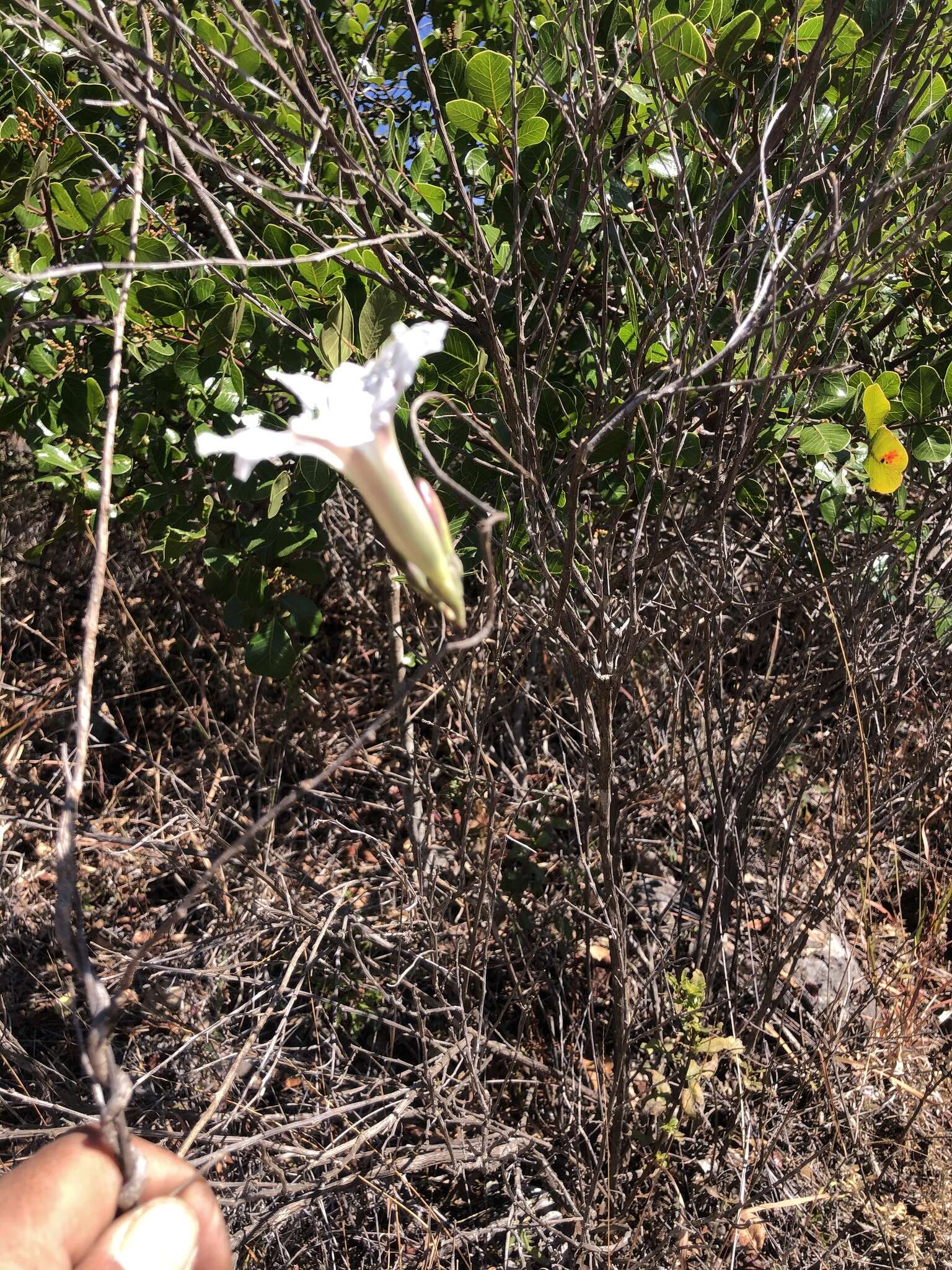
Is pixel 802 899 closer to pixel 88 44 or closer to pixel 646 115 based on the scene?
pixel 646 115

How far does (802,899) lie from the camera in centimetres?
228

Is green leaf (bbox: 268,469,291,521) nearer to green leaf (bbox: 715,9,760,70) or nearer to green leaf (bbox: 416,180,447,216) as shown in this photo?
green leaf (bbox: 416,180,447,216)

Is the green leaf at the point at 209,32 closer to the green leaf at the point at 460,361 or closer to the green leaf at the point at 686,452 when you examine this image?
the green leaf at the point at 460,361

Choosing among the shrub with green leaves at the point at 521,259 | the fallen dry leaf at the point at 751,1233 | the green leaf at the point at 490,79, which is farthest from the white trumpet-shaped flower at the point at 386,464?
the fallen dry leaf at the point at 751,1233

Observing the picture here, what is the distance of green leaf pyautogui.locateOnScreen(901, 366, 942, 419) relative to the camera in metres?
1.56

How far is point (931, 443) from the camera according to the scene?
5.25 ft

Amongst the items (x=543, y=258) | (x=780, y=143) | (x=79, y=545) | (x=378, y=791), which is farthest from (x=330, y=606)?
(x=780, y=143)

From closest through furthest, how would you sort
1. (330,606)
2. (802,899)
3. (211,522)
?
(211,522)
(802,899)
(330,606)

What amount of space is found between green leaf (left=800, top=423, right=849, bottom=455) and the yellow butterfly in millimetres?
126

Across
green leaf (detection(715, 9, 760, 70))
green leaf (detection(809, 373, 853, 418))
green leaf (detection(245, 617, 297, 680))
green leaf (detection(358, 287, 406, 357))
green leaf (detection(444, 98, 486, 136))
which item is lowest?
green leaf (detection(809, 373, 853, 418))

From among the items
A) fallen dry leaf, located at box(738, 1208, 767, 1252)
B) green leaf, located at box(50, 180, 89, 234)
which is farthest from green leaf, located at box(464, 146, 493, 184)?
fallen dry leaf, located at box(738, 1208, 767, 1252)

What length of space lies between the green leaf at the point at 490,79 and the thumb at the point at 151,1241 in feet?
4.66

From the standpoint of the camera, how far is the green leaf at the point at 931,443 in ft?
5.25

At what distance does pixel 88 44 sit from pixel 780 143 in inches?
40.0
